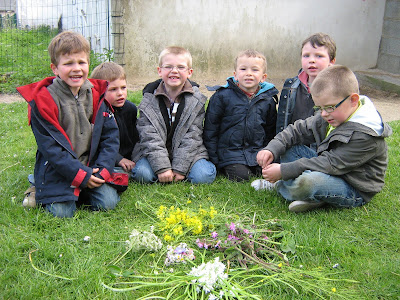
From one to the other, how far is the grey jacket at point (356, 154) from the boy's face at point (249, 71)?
0.94 metres

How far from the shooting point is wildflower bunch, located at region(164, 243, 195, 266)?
9.23 ft

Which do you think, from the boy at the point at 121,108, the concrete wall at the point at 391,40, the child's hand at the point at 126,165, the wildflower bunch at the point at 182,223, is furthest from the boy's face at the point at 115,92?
the concrete wall at the point at 391,40

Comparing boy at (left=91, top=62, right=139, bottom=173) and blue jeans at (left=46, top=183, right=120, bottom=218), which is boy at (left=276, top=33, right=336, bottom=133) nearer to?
boy at (left=91, top=62, right=139, bottom=173)

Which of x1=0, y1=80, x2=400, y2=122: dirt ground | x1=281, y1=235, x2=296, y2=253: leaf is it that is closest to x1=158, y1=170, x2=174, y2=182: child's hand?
x1=281, y1=235, x2=296, y2=253: leaf

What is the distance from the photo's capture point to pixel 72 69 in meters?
3.61

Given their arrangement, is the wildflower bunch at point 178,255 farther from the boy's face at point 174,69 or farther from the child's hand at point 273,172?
the boy's face at point 174,69

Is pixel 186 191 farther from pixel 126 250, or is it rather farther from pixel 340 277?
pixel 340 277

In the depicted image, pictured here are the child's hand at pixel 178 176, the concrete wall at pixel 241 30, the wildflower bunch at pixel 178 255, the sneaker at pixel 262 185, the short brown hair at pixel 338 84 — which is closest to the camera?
the wildflower bunch at pixel 178 255

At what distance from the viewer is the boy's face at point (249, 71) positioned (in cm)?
443

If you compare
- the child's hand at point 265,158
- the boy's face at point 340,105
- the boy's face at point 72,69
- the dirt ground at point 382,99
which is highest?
the boy's face at point 72,69

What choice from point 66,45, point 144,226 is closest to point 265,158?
point 144,226

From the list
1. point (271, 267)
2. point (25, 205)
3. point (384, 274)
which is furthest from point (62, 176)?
point (384, 274)

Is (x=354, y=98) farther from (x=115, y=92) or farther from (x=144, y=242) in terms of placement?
(x=115, y=92)

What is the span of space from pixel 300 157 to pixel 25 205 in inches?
93.5
